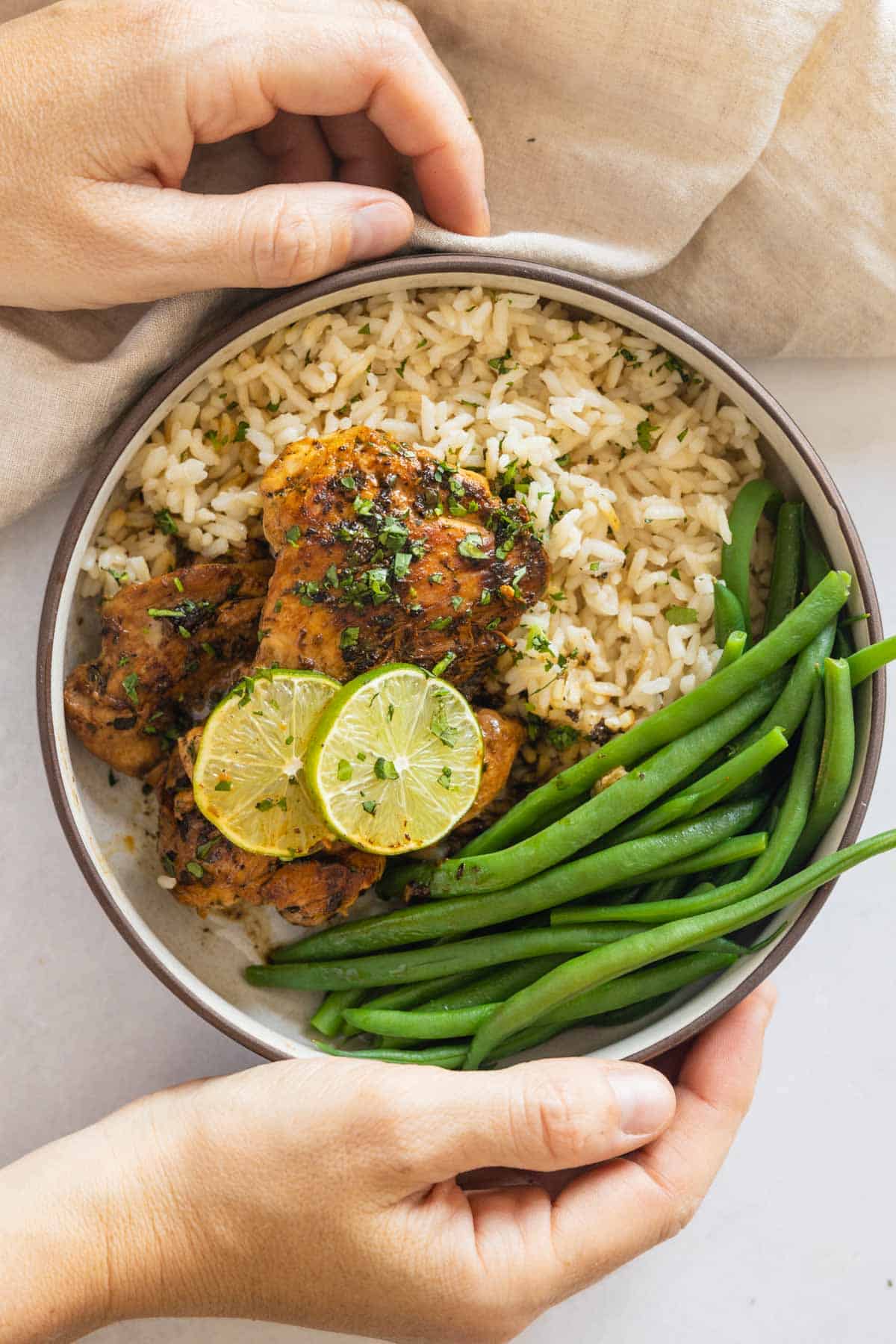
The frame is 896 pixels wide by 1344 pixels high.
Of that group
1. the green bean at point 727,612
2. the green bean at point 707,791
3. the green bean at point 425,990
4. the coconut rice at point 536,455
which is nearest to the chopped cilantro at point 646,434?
the coconut rice at point 536,455

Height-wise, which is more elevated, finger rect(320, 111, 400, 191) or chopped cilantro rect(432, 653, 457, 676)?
finger rect(320, 111, 400, 191)

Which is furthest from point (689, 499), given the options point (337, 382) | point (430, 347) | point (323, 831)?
point (323, 831)

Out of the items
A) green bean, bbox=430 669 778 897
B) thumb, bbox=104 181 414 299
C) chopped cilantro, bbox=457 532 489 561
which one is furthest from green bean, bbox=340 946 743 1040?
thumb, bbox=104 181 414 299

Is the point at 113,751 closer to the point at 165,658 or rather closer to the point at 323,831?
the point at 165,658

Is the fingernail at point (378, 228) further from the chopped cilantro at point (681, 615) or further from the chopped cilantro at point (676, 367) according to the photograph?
the chopped cilantro at point (681, 615)

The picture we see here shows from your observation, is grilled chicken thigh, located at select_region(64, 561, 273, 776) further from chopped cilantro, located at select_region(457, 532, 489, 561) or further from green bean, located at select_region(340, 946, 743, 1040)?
green bean, located at select_region(340, 946, 743, 1040)
